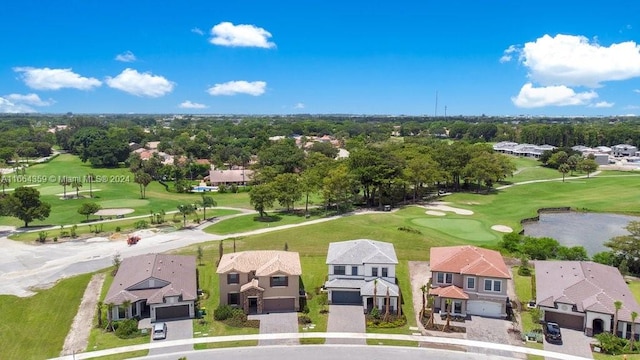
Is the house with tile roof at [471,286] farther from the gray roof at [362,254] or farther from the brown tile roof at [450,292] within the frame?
the gray roof at [362,254]

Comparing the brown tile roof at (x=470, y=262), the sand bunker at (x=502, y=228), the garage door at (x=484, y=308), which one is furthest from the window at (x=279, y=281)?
the sand bunker at (x=502, y=228)

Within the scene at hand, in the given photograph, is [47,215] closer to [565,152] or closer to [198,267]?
[198,267]

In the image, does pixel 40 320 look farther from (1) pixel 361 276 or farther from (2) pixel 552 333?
(2) pixel 552 333

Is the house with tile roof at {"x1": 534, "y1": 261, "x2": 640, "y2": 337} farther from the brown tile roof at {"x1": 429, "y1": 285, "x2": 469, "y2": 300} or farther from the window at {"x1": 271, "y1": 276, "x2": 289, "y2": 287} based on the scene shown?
the window at {"x1": 271, "y1": 276, "x2": 289, "y2": 287}

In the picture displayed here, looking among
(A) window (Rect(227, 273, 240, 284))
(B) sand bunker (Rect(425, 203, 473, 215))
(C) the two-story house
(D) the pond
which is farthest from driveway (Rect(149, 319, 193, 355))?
(B) sand bunker (Rect(425, 203, 473, 215))

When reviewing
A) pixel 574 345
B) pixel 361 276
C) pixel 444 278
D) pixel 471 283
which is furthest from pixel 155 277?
pixel 574 345

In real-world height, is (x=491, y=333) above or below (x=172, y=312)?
below

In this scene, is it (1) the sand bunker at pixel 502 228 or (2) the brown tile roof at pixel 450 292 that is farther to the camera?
(1) the sand bunker at pixel 502 228
